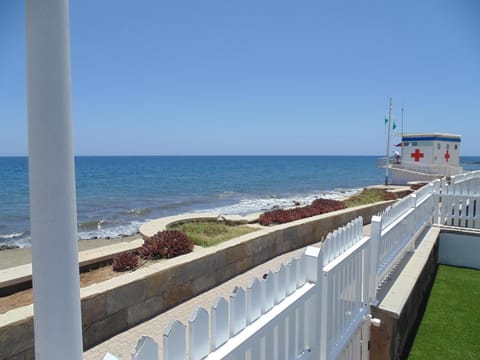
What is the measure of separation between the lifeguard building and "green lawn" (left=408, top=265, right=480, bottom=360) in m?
17.8

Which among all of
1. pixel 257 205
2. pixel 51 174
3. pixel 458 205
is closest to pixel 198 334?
pixel 51 174

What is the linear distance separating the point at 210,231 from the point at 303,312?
521 cm

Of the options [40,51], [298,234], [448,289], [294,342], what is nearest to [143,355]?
[40,51]

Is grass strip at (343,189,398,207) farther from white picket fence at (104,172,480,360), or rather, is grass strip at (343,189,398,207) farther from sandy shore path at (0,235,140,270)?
sandy shore path at (0,235,140,270)

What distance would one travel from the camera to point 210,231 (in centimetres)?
740

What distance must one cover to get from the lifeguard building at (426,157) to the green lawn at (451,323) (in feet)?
58.5

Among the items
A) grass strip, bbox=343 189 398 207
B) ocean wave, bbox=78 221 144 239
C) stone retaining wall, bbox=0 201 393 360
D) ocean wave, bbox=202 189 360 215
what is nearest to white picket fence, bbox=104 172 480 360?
stone retaining wall, bbox=0 201 393 360

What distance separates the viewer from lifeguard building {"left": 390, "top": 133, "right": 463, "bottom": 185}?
21938 mm

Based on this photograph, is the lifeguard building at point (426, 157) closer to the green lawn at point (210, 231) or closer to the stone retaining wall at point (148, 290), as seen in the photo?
the green lawn at point (210, 231)

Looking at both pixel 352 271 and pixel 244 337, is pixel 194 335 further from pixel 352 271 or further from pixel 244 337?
pixel 352 271

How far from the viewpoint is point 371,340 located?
12.2 ft

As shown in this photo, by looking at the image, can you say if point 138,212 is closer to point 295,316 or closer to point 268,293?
point 295,316

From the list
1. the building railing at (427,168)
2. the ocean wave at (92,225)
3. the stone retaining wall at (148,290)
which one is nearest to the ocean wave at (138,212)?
the ocean wave at (92,225)

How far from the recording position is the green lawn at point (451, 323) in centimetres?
385
